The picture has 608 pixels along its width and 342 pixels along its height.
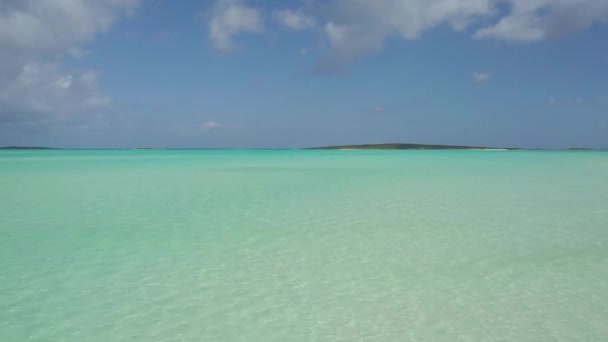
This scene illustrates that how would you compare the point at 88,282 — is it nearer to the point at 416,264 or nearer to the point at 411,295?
the point at 411,295

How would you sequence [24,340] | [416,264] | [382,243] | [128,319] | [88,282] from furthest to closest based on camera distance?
1. [382,243]
2. [416,264]
3. [88,282]
4. [128,319]
5. [24,340]

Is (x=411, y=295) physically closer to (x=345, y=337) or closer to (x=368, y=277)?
(x=368, y=277)

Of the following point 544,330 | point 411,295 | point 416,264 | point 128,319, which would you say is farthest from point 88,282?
point 544,330

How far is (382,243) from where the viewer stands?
625 centimetres

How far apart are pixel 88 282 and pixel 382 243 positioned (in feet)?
12.1

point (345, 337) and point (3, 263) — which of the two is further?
point (3, 263)

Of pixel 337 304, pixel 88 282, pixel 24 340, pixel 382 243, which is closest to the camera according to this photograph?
pixel 24 340

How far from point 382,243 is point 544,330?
2.94 m

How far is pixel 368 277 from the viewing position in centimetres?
473

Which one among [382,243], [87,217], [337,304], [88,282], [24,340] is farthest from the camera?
[87,217]

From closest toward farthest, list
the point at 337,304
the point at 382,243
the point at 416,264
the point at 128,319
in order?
the point at 128,319 → the point at 337,304 → the point at 416,264 → the point at 382,243

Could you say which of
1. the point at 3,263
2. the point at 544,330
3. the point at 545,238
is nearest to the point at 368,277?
the point at 544,330

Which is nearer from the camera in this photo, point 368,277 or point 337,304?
point 337,304

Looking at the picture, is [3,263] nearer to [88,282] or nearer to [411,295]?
[88,282]
